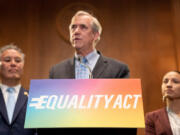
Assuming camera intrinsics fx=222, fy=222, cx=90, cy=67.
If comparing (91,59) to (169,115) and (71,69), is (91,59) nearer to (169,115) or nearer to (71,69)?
(71,69)

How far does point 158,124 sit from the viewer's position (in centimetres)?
189

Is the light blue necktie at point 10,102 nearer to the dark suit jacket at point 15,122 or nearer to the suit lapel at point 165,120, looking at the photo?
the dark suit jacket at point 15,122

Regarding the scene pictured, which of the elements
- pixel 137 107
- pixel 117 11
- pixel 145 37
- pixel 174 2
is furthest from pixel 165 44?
Result: pixel 137 107

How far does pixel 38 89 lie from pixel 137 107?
43 centimetres

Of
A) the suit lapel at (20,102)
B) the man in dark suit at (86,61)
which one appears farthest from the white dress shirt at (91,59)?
the suit lapel at (20,102)

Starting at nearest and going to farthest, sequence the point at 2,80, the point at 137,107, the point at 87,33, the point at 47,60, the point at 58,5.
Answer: the point at 137,107 < the point at 87,33 < the point at 2,80 < the point at 47,60 < the point at 58,5

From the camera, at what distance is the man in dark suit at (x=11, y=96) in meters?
1.53

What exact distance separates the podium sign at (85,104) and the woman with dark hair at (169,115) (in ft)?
3.46

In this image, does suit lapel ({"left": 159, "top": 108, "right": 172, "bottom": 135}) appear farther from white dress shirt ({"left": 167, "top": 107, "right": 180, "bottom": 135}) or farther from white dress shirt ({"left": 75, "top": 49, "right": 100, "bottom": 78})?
white dress shirt ({"left": 75, "top": 49, "right": 100, "bottom": 78})

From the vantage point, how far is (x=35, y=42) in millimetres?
3021

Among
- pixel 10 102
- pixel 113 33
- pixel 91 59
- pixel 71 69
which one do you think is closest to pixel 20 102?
pixel 10 102

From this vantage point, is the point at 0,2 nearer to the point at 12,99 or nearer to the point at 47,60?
the point at 47,60

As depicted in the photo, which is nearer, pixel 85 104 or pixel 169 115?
pixel 85 104

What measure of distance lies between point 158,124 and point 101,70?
888 millimetres
